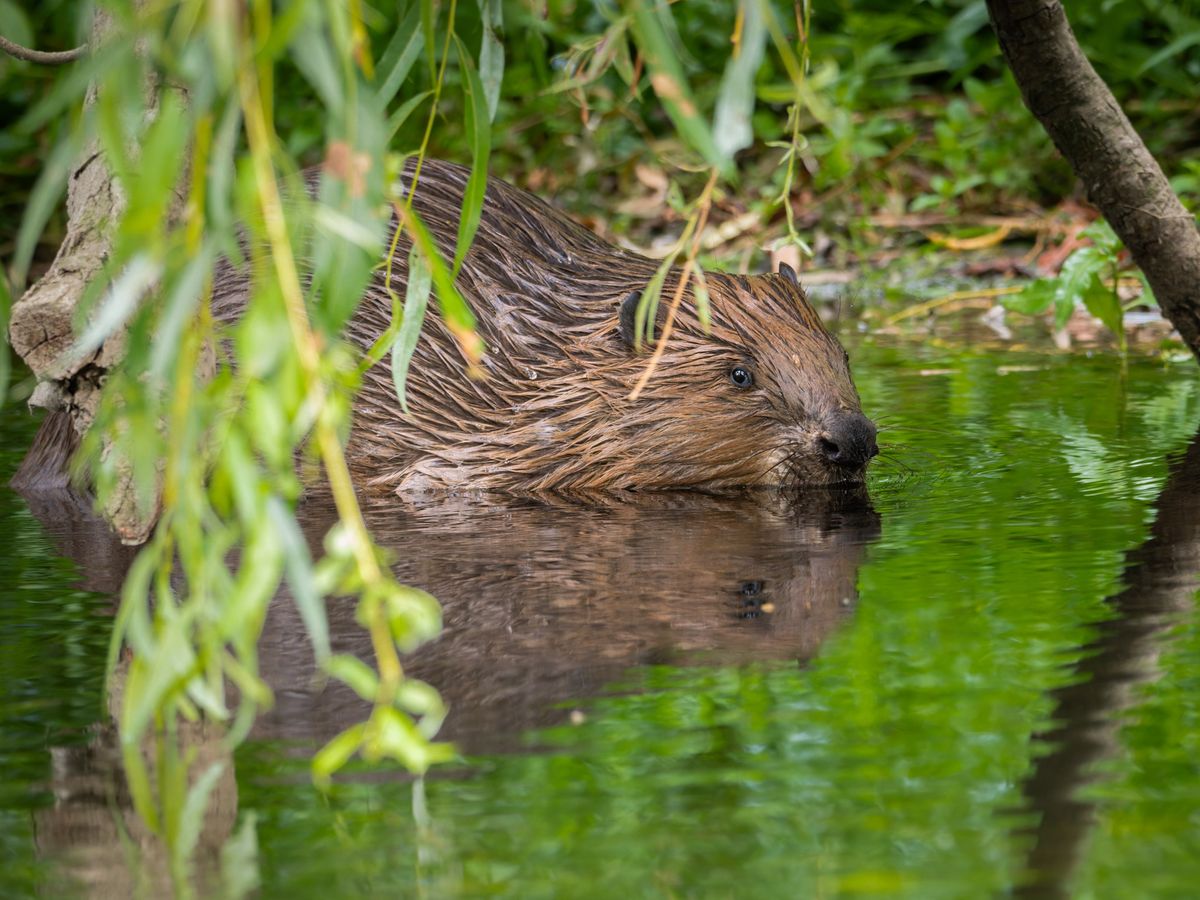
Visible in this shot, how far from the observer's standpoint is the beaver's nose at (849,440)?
377 cm

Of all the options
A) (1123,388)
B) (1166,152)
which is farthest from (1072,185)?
(1123,388)

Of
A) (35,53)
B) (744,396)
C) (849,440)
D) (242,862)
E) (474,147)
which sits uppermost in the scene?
(35,53)

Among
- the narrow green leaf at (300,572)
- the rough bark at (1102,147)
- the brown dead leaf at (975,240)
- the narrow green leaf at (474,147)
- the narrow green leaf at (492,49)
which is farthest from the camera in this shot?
the brown dead leaf at (975,240)

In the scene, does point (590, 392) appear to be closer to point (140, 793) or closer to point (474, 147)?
point (474, 147)

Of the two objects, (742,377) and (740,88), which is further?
(742,377)

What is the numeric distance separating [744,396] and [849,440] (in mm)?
306

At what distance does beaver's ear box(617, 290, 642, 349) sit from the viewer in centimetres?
398

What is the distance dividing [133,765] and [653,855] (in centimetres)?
49

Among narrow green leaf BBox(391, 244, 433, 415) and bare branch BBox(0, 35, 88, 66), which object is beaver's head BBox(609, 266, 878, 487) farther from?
narrow green leaf BBox(391, 244, 433, 415)

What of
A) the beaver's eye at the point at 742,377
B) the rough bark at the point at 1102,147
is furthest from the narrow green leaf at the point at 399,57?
the beaver's eye at the point at 742,377

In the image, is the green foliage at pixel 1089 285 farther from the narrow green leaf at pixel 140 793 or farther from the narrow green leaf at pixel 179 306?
the narrow green leaf at pixel 179 306

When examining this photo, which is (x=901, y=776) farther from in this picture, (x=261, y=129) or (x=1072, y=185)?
(x=1072, y=185)

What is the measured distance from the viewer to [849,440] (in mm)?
3768

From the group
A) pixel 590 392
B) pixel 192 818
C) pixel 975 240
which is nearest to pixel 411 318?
pixel 192 818
